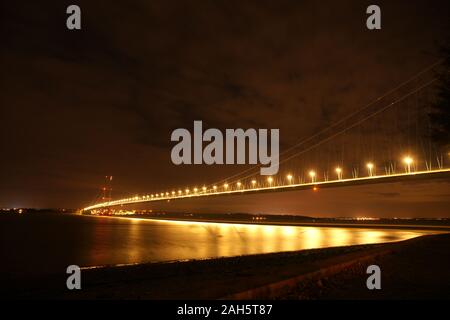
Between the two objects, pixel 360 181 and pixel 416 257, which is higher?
pixel 360 181

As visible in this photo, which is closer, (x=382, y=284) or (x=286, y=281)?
(x=286, y=281)

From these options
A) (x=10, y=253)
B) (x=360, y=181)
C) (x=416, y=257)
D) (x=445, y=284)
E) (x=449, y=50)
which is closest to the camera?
(x=445, y=284)

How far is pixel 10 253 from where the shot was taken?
66.0 ft

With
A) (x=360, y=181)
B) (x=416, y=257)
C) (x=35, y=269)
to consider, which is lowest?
(x=35, y=269)

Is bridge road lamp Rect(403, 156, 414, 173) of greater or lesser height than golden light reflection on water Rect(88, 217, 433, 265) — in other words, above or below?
above

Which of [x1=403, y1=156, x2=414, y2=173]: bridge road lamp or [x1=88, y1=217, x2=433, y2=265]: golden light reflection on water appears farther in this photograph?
[x1=403, y1=156, x2=414, y2=173]: bridge road lamp

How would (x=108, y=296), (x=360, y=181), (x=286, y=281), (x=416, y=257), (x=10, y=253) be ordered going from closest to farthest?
(x=286, y=281)
(x=108, y=296)
(x=416, y=257)
(x=10, y=253)
(x=360, y=181)

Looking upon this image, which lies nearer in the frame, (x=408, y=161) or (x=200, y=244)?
(x=200, y=244)

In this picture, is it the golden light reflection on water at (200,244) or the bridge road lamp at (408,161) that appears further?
the bridge road lamp at (408,161)

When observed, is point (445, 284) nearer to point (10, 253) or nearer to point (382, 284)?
point (382, 284)

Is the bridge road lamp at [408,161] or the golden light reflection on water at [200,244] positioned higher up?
the bridge road lamp at [408,161]
